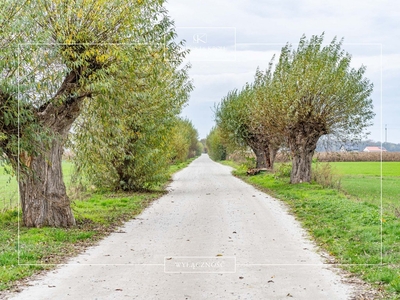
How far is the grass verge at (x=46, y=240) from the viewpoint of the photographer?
8.73 metres

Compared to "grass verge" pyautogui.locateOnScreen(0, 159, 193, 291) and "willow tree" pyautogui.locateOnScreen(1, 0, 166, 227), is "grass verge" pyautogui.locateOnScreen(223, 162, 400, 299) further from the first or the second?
"willow tree" pyautogui.locateOnScreen(1, 0, 166, 227)

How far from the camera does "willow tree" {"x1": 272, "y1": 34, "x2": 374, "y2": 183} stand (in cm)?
2438

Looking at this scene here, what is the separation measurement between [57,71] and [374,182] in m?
27.4

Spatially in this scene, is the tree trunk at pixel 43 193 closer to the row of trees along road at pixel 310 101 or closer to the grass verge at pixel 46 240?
the grass verge at pixel 46 240

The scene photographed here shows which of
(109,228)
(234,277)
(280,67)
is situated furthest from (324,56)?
(234,277)

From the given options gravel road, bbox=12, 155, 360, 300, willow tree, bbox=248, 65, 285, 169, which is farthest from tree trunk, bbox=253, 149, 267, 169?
gravel road, bbox=12, 155, 360, 300

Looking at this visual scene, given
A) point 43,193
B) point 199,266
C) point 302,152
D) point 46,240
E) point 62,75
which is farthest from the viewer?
point 302,152

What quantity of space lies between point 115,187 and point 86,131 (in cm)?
1065

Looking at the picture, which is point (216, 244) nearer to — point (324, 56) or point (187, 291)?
point (187, 291)

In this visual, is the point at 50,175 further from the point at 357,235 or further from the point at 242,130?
the point at 242,130

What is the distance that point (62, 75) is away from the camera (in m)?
11.8

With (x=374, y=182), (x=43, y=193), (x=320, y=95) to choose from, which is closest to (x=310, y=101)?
(x=320, y=95)

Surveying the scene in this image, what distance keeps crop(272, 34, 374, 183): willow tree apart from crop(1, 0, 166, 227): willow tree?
42.0ft

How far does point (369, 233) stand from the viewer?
38.0 ft
